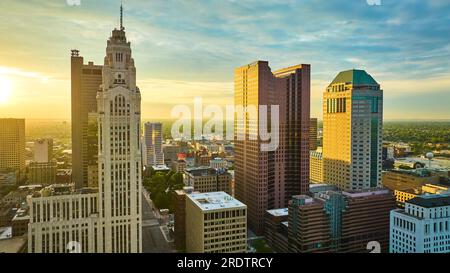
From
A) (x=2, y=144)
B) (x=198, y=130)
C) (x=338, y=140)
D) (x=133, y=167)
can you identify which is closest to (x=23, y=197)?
(x=2, y=144)

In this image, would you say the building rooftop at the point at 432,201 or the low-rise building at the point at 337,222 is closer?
the building rooftop at the point at 432,201

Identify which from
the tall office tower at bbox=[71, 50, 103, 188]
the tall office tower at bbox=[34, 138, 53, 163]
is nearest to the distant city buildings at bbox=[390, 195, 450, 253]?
the tall office tower at bbox=[34, 138, 53, 163]

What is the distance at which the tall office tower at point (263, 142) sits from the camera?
35.2 ft

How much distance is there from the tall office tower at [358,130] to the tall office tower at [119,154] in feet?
26.1

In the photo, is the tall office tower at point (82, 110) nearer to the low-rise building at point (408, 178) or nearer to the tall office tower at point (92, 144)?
the tall office tower at point (92, 144)

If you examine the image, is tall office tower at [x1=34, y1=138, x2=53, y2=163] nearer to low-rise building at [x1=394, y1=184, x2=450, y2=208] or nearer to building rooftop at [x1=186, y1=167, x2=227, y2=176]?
building rooftop at [x1=186, y1=167, x2=227, y2=176]

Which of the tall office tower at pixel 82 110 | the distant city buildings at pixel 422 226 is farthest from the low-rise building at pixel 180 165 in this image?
the distant city buildings at pixel 422 226

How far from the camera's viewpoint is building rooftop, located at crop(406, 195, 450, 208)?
19.4 feet

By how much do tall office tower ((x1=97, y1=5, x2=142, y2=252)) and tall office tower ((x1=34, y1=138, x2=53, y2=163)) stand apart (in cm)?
107

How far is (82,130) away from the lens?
35.1 feet

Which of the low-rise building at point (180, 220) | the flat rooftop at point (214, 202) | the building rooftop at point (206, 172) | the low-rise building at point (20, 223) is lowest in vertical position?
the low-rise building at point (180, 220)

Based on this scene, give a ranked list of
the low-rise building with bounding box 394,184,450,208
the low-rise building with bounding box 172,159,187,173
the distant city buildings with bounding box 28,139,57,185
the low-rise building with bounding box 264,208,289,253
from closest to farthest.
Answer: the distant city buildings with bounding box 28,139,57,185, the low-rise building with bounding box 264,208,289,253, the low-rise building with bounding box 394,184,450,208, the low-rise building with bounding box 172,159,187,173
